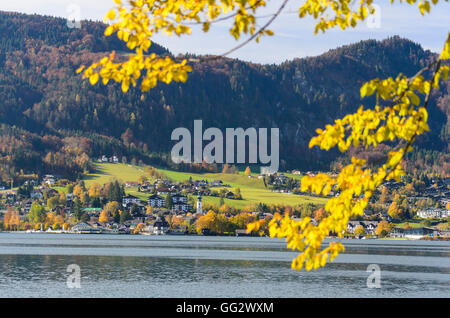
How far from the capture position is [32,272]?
261 feet

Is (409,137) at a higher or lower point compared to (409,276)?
higher

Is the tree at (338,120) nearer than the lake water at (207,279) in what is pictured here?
Yes

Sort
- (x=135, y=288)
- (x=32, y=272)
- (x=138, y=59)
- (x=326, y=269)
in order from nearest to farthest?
1. (x=138, y=59)
2. (x=135, y=288)
3. (x=32, y=272)
4. (x=326, y=269)

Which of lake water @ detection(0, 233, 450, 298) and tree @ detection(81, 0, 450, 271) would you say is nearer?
tree @ detection(81, 0, 450, 271)

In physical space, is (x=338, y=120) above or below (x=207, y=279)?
above

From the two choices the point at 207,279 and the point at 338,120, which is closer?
the point at 338,120

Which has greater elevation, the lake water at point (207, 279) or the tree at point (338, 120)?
the tree at point (338, 120)

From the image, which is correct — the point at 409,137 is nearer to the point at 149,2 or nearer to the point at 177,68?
the point at 177,68

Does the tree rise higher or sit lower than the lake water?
higher
